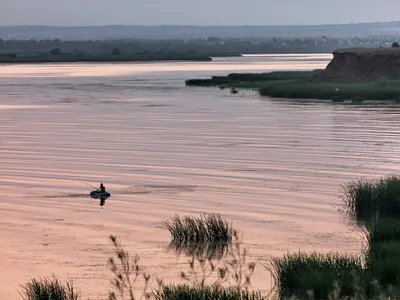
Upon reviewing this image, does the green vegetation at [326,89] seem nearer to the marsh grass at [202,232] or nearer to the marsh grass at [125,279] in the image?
the marsh grass at [202,232]

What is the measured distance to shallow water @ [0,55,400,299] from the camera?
75.8ft

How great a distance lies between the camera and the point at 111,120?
6128cm

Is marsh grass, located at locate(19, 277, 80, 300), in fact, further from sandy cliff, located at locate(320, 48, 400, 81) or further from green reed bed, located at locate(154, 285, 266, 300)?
sandy cliff, located at locate(320, 48, 400, 81)

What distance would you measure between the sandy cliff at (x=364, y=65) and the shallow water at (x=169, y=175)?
51.0 ft

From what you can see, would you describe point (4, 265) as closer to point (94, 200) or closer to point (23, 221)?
point (23, 221)

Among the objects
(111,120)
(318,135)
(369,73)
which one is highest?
(369,73)

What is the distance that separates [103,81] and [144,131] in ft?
200

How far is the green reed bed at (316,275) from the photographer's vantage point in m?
17.2

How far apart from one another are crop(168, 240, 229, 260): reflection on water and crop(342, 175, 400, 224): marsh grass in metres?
4.45

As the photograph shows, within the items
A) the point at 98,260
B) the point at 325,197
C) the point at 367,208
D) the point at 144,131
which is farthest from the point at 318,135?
the point at 98,260

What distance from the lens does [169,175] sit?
35.1m

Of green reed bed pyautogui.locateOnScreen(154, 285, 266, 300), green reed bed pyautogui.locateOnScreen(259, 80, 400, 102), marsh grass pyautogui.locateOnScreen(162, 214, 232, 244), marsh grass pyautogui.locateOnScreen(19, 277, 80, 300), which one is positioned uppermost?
green reed bed pyautogui.locateOnScreen(259, 80, 400, 102)

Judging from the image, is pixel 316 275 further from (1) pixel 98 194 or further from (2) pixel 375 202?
(1) pixel 98 194

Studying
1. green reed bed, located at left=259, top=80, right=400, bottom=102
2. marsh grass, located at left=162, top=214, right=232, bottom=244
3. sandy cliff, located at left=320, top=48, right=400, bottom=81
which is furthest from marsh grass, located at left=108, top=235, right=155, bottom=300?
sandy cliff, located at left=320, top=48, right=400, bottom=81
